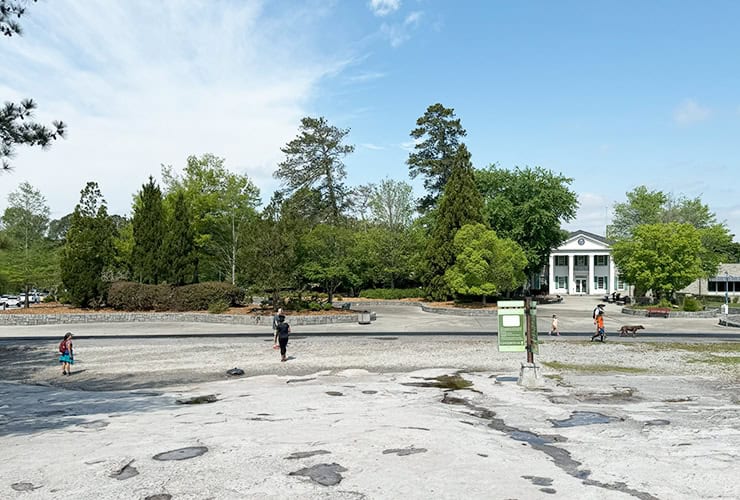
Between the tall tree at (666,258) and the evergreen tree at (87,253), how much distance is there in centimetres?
3866

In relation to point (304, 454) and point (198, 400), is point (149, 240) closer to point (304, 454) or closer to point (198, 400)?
point (198, 400)

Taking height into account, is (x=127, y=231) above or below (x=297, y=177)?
below

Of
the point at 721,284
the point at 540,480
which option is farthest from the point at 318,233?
the point at 721,284

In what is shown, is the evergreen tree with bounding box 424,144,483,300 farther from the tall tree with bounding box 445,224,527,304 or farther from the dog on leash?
the dog on leash

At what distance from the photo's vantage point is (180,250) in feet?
140

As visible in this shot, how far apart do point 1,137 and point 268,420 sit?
7.10m

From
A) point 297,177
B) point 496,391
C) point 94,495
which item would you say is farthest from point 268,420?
point 297,177

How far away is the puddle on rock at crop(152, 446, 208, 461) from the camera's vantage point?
Answer: 8242mm

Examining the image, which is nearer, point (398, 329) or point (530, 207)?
point (398, 329)

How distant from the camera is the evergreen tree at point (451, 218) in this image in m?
52.2

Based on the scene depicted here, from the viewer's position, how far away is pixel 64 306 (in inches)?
1625

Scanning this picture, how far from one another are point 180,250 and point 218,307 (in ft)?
27.3

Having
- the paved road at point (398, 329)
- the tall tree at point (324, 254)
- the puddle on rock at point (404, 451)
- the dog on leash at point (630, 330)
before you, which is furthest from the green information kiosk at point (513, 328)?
the tall tree at point (324, 254)

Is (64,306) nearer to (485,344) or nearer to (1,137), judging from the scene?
(485,344)
